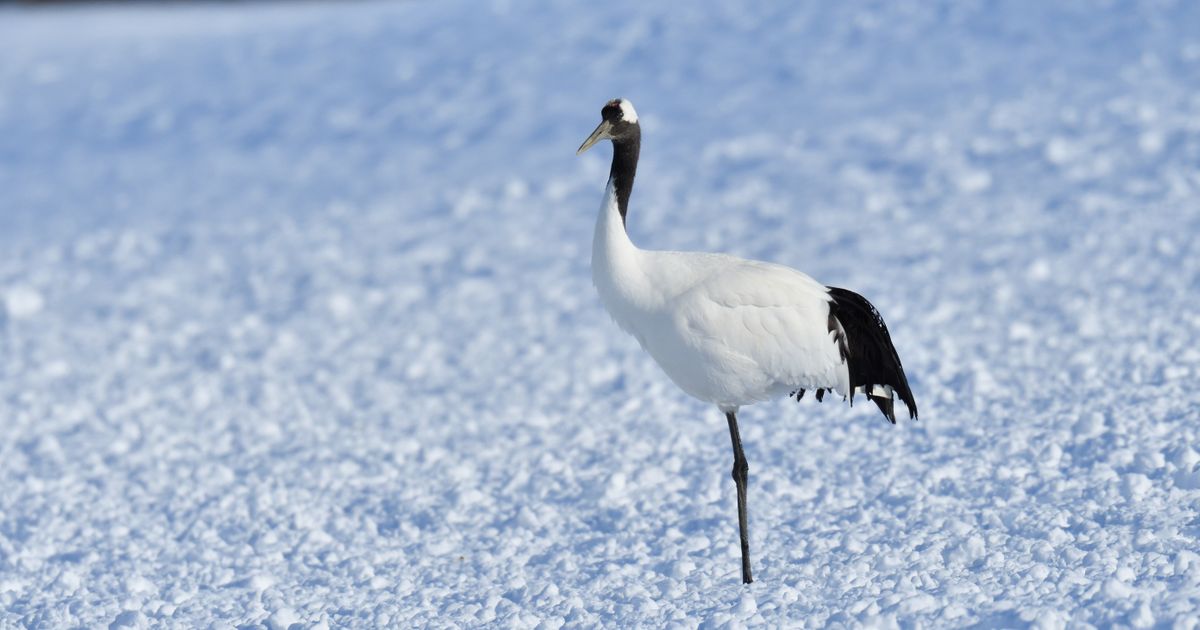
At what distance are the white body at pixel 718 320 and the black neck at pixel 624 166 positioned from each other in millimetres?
44

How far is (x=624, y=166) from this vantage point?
480 cm

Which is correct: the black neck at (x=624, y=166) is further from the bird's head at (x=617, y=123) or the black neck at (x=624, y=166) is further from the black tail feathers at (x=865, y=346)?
the black tail feathers at (x=865, y=346)

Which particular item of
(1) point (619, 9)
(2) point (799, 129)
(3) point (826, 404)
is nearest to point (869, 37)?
(2) point (799, 129)

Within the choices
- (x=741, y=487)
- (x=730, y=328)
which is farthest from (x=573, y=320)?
(x=730, y=328)

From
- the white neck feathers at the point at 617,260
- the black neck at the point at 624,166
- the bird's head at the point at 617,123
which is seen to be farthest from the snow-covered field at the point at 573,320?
the bird's head at the point at 617,123

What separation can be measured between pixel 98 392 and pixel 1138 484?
5.54 m

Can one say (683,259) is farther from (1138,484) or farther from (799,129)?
(799,129)

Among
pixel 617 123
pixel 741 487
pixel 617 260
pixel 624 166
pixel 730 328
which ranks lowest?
pixel 741 487

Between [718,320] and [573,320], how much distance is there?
144 inches

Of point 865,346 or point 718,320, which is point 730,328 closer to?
point 718,320

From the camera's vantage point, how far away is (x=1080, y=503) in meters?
5.21

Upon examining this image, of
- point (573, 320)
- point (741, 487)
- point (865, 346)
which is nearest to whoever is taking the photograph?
point (865, 346)

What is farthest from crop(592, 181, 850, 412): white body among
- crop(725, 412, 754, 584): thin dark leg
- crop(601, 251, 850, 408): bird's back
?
crop(725, 412, 754, 584): thin dark leg

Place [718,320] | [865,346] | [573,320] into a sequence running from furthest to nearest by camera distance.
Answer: [573,320]
[865,346]
[718,320]
